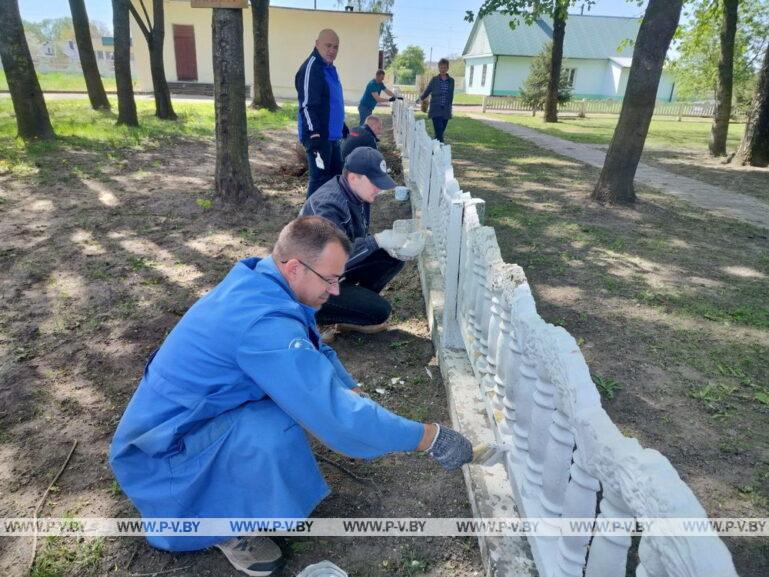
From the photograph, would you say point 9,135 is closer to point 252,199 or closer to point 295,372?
point 252,199

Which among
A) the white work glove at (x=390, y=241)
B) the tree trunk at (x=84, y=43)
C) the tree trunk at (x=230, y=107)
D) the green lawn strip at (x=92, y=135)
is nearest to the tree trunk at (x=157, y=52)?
the green lawn strip at (x=92, y=135)

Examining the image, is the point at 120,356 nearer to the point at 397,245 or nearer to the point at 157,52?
the point at 397,245

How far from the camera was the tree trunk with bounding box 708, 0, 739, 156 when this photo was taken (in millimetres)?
11023

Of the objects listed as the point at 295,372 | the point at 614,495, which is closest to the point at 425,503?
the point at 295,372

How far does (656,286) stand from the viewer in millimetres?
4508

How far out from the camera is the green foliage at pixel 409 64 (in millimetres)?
66000

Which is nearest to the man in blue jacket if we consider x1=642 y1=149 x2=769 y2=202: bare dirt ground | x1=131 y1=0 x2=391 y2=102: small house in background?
x1=642 y1=149 x2=769 y2=202: bare dirt ground

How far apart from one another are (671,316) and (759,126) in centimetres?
909

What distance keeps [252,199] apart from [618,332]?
4.41 m

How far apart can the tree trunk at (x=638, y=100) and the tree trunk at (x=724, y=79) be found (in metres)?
6.32

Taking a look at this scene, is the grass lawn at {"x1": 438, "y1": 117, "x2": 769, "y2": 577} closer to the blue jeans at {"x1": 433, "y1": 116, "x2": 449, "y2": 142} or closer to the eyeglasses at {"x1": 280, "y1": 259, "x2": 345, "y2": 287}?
the eyeglasses at {"x1": 280, "y1": 259, "x2": 345, "y2": 287}

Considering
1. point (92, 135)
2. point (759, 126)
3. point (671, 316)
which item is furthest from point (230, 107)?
point (759, 126)

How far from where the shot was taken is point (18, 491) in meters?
2.32

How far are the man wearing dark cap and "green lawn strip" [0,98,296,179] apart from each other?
6.07m
